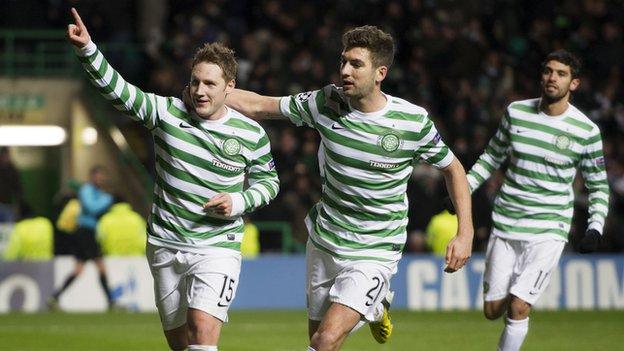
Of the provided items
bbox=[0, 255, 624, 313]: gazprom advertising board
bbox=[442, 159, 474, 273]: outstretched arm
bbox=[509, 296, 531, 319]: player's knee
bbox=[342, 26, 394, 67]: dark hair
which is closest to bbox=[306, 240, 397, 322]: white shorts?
bbox=[442, 159, 474, 273]: outstretched arm

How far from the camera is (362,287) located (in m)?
8.42

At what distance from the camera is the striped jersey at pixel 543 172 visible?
10656mm

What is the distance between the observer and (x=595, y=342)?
46.4 feet

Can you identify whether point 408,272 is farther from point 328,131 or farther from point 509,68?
point 328,131

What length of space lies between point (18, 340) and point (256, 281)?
5.80 metres

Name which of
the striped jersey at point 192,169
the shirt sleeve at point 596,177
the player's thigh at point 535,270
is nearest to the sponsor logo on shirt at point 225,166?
the striped jersey at point 192,169

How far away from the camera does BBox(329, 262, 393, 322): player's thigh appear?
27.6 ft

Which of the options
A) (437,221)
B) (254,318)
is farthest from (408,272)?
(254,318)

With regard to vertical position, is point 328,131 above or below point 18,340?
above

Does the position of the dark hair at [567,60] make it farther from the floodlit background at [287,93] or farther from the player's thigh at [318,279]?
the floodlit background at [287,93]

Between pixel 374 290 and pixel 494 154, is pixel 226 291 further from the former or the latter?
pixel 494 154

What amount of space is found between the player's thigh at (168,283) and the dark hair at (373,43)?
1606 mm

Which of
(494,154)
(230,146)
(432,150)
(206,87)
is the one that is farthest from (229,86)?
(494,154)

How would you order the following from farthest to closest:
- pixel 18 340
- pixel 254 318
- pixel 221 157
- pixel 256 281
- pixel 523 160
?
1. pixel 256 281
2. pixel 254 318
3. pixel 18 340
4. pixel 523 160
5. pixel 221 157
